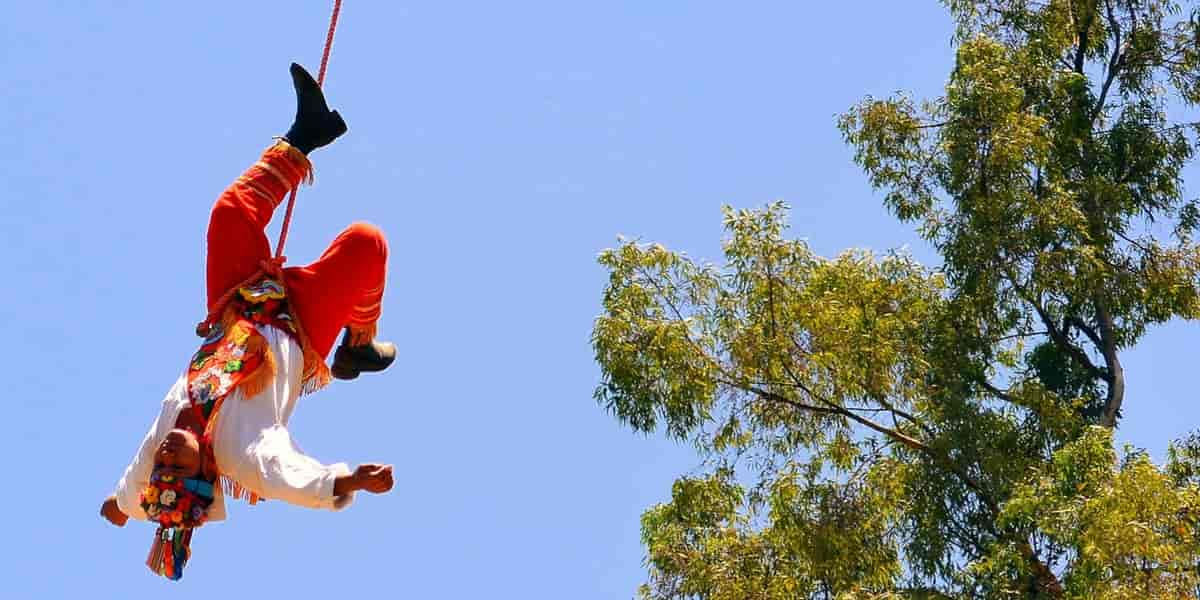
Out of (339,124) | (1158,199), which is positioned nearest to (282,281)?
(339,124)

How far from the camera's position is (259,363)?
6039 millimetres

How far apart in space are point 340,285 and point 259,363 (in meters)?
0.31

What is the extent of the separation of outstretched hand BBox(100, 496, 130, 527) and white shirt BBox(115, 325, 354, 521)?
108mm

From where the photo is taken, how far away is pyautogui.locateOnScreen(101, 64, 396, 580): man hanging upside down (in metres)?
5.80

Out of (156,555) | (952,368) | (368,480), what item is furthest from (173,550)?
(952,368)

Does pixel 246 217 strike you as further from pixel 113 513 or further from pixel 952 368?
pixel 952 368

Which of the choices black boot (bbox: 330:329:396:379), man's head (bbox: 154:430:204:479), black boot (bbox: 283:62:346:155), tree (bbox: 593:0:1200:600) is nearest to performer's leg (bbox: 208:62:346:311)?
black boot (bbox: 283:62:346:155)

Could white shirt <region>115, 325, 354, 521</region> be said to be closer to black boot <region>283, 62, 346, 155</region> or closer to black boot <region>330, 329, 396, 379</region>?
Answer: black boot <region>330, 329, 396, 379</region>

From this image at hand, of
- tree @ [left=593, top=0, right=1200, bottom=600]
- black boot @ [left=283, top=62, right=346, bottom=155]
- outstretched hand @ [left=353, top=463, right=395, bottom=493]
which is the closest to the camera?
outstretched hand @ [left=353, top=463, right=395, bottom=493]

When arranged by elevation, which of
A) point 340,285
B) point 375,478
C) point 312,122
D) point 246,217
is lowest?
point 375,478

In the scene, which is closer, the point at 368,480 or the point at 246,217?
the point at 368,480

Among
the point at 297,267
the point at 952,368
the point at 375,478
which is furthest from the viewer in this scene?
the point at 952,368

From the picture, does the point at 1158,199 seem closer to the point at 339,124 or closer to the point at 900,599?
the point at 900,599

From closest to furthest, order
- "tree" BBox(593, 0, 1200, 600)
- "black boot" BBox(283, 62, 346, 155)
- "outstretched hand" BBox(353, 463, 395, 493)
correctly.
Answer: "outstretched hand" BBox(353, 463, 395, 493) < "black boot" BBox(283, 62, 346, 155) < "tree" BBox(593, 0, 1200, 600)
